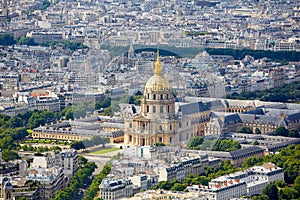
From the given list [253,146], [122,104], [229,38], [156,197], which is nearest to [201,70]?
[122,104]

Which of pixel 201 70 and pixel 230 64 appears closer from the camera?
pixel 201 70

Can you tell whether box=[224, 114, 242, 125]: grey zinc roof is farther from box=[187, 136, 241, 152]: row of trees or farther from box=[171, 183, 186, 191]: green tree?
box=[171, 183, 186, 191]: green tree

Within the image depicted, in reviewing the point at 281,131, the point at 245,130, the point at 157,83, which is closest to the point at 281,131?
the point at 281,131

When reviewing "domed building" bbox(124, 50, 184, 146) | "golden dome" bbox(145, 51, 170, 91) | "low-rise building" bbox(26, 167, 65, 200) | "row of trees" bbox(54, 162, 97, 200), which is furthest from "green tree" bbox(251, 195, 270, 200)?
"golden dome" bbox(145, 51, 170, 91)

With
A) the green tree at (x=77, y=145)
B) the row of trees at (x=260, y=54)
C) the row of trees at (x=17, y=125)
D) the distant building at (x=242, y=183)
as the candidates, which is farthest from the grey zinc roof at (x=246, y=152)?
the row of trees at (x=260, y=54)

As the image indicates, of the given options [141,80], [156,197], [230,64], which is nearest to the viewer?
[156,197]

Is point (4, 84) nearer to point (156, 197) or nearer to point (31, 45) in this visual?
point (31, 45)
